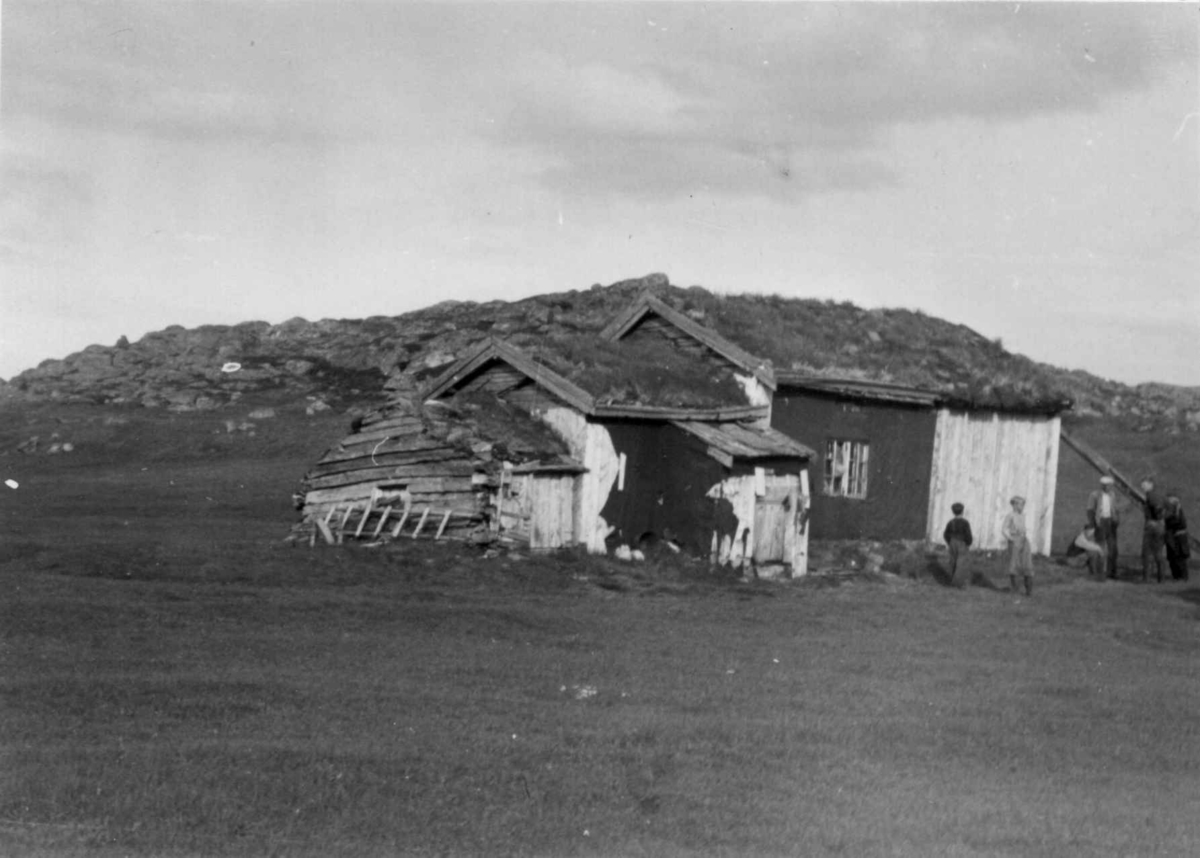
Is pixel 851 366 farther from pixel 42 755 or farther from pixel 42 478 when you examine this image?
pixel 42 478

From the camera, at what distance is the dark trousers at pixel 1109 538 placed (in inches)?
986

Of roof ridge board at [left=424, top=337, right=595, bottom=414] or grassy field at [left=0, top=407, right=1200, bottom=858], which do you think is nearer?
grassy field at [left=0, top=407, right=1200, bottom=858]

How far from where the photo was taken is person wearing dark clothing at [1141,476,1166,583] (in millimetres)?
24641

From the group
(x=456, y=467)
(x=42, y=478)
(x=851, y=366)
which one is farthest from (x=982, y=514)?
(x=42, y=478)

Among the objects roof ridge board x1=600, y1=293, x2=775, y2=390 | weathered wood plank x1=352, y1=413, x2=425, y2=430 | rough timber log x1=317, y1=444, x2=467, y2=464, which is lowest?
rough timber log x1=317, y1=444, x2=467, y2=464

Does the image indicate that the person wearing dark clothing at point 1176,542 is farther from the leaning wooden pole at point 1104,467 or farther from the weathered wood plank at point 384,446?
the weathered wood plank at point 384,446

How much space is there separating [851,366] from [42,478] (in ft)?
84.7

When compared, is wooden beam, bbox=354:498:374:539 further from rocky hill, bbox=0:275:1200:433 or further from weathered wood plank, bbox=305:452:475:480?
rocky hill, bbox=0:275:1200:433

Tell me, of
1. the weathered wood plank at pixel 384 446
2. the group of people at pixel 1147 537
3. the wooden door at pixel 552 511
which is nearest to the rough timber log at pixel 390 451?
the weathered wood plank at pixel 384 446

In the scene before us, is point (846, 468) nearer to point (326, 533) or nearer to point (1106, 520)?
point (1106, 520)

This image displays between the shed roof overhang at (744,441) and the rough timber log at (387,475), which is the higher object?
the shed roof overhang at (744,441)

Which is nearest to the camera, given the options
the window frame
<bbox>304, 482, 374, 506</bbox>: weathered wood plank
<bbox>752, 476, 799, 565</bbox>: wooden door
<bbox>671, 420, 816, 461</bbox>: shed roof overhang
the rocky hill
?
<bbox>671, 420, 816, 461</bbox>: shed roof overhang

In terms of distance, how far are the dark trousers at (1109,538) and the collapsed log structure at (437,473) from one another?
9610 millimetres

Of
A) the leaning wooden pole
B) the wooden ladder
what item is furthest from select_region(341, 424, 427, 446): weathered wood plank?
the leaning wooden pole
